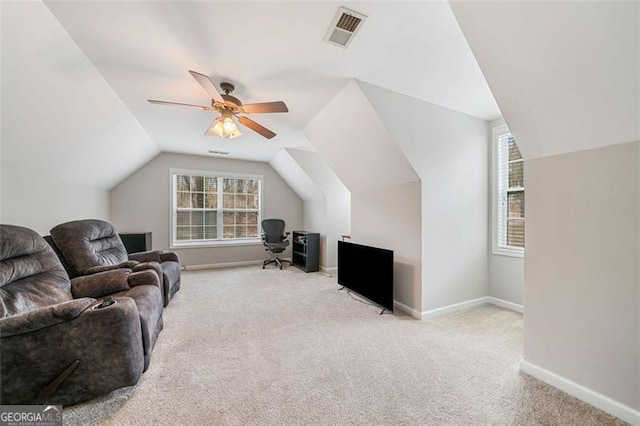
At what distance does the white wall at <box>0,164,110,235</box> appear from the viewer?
2.31m

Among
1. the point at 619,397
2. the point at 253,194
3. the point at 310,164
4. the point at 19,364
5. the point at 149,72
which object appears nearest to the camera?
the point at 19,364

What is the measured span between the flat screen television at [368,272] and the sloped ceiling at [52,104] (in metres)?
3.34

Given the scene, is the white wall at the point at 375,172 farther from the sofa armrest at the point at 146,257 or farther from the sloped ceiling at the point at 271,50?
the sofa armrest at the point at 146,257

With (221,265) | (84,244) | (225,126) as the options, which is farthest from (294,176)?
(84,244)

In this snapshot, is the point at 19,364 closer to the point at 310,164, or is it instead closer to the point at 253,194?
the point at 310,164

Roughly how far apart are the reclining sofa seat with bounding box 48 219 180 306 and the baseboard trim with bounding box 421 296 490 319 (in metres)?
3.04

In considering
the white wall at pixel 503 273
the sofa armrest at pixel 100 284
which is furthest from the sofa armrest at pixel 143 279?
the white wall at pixel 503 273

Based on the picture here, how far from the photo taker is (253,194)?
5.97 meters

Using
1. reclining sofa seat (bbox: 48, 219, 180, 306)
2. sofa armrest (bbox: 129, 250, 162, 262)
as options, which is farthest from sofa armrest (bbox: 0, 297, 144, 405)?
sofa armrest (bbox: 129, 250, 162, 262)

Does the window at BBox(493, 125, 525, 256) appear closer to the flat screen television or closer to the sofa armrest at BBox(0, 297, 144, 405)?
the flat screen television

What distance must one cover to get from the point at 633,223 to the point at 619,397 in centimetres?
102

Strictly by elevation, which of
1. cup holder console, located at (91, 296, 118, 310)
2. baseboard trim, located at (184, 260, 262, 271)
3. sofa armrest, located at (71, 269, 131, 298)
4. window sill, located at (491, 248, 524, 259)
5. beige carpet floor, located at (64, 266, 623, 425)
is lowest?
beige carpet floor, located at (64, 266, 623, 425)

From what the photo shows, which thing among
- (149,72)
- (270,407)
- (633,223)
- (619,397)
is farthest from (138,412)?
(633,223)

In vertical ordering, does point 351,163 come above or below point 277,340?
above
